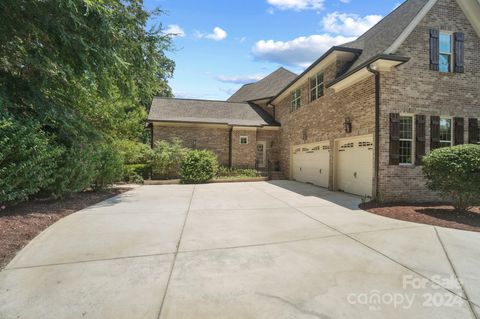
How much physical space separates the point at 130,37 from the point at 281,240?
769cm

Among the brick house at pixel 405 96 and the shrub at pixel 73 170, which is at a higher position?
the brick house at pixel 405 96

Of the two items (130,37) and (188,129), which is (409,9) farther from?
(188,129)

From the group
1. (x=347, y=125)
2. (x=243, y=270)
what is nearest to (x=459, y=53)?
(x=347, y=125)

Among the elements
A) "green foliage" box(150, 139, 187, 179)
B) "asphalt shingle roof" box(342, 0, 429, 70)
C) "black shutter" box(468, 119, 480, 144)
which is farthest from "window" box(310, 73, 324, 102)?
"green foliage" box(150, 139, 187, 179)

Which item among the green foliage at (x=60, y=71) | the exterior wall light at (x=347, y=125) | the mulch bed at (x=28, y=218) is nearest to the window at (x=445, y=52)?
the exterior wall light at (x=347, y=125)

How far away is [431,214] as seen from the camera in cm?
728

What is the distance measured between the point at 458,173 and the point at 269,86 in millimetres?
20377

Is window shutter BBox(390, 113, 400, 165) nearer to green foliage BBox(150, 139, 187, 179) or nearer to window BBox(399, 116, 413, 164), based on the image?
window BBox(399, 116, 413, 164)

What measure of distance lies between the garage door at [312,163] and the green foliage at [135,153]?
8.80 metres

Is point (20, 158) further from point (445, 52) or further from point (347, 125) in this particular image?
point (445, 52)

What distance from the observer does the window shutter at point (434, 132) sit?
926 cm

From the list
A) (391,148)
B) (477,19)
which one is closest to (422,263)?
(391,148)

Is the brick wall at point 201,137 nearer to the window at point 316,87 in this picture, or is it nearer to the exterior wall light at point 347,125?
the window at point 316,87

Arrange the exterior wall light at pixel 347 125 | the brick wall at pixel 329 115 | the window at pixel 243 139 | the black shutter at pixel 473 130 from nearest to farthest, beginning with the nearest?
the black shutter at pixel 473 130 → the brick wall at pixel 329 115 → the exterior wall light at pixel 347 125 → the window at pixel 243 139
